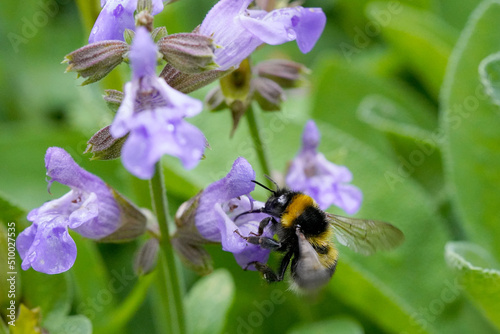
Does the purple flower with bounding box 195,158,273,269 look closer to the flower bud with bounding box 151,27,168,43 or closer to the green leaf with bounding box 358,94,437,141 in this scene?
the flower bud with bounding box 151,27,168,43

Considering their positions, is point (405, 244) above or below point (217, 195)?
below

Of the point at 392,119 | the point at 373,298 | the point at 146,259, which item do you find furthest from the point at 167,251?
the point at 392,119

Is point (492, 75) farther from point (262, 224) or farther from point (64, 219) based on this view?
point (64, 219)

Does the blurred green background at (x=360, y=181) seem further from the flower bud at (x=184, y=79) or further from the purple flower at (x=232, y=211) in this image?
the flower bud at (x=184, y=79)

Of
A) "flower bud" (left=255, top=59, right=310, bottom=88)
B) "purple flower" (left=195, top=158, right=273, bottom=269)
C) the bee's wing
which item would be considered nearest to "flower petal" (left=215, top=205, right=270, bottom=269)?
"purple flower" (left=195, top=158, right=273, bottom=269)

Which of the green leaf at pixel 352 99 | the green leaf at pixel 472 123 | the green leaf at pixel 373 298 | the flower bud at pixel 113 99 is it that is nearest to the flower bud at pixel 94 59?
the flower bud at pixel 113 99

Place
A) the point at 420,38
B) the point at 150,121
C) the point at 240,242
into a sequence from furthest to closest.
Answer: the point at 420,38 < the point at 240,242 < the point at 150,121

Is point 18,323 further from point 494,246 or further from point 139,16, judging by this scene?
point 494,246

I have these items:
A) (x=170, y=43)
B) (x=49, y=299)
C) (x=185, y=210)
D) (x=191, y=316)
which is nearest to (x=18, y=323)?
(x=49, y=299)
